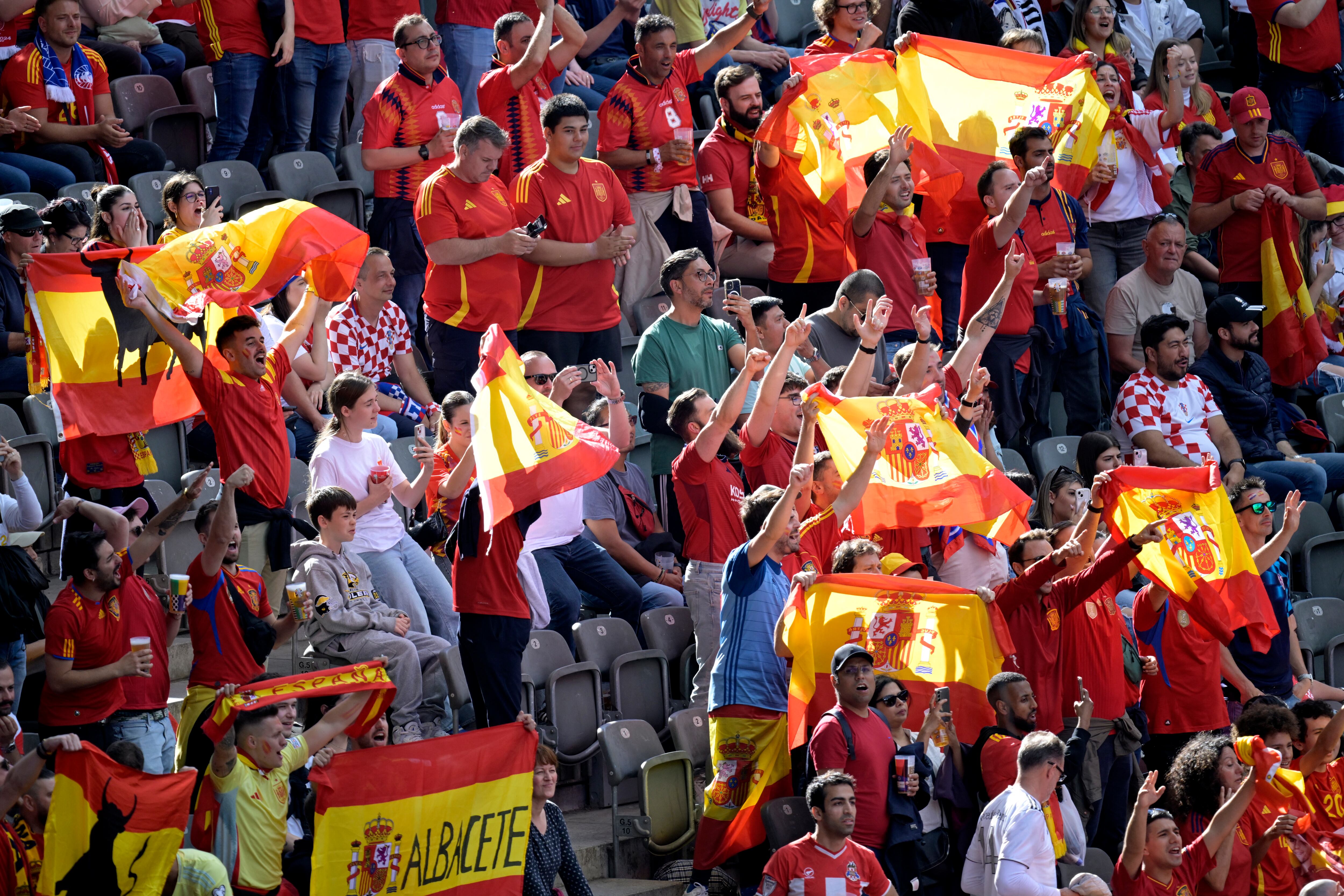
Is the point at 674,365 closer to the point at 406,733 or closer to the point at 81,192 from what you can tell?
the point at 406,733

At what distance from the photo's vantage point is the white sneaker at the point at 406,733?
795 cm

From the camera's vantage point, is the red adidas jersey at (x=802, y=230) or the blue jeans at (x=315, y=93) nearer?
the red adidas jersey at (x=802, y=230)

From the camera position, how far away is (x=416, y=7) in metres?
11.5

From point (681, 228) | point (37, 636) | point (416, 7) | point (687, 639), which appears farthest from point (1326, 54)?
point (37, 636)

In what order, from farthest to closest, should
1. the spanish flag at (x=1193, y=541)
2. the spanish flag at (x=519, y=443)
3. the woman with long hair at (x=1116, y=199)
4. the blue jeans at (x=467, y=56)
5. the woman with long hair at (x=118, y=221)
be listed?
the woman with long hair at (x=1116, y=199) < the blue jeans at (x=467, y=56) < the spanish flag at (x=1193, y=541) < the woman with long hair at (x=118, y=221) < the spanish flag at (x=519, y=443)

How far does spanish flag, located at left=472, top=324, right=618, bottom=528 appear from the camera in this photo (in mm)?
7121

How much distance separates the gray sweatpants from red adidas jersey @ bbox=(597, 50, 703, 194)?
12.5 feet

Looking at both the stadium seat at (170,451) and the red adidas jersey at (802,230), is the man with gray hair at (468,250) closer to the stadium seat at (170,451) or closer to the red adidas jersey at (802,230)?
the stadium seat at (170,451)

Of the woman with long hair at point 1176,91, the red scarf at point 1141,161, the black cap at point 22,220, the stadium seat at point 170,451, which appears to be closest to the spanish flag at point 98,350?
the black cap at point 22,220

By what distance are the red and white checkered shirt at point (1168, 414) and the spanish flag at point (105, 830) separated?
6.30 metres

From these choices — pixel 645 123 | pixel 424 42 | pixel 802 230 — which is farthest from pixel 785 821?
pixel 424 42

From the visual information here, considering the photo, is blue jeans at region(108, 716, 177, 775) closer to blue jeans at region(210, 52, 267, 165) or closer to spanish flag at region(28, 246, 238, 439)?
Result: spanish flag at region(28, 246, 238, 439)

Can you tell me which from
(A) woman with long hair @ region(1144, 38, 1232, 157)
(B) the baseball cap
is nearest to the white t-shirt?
(A) woman with long hair @ region(1144, 38, 1232, 157)

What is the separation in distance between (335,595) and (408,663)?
0.44 metres
